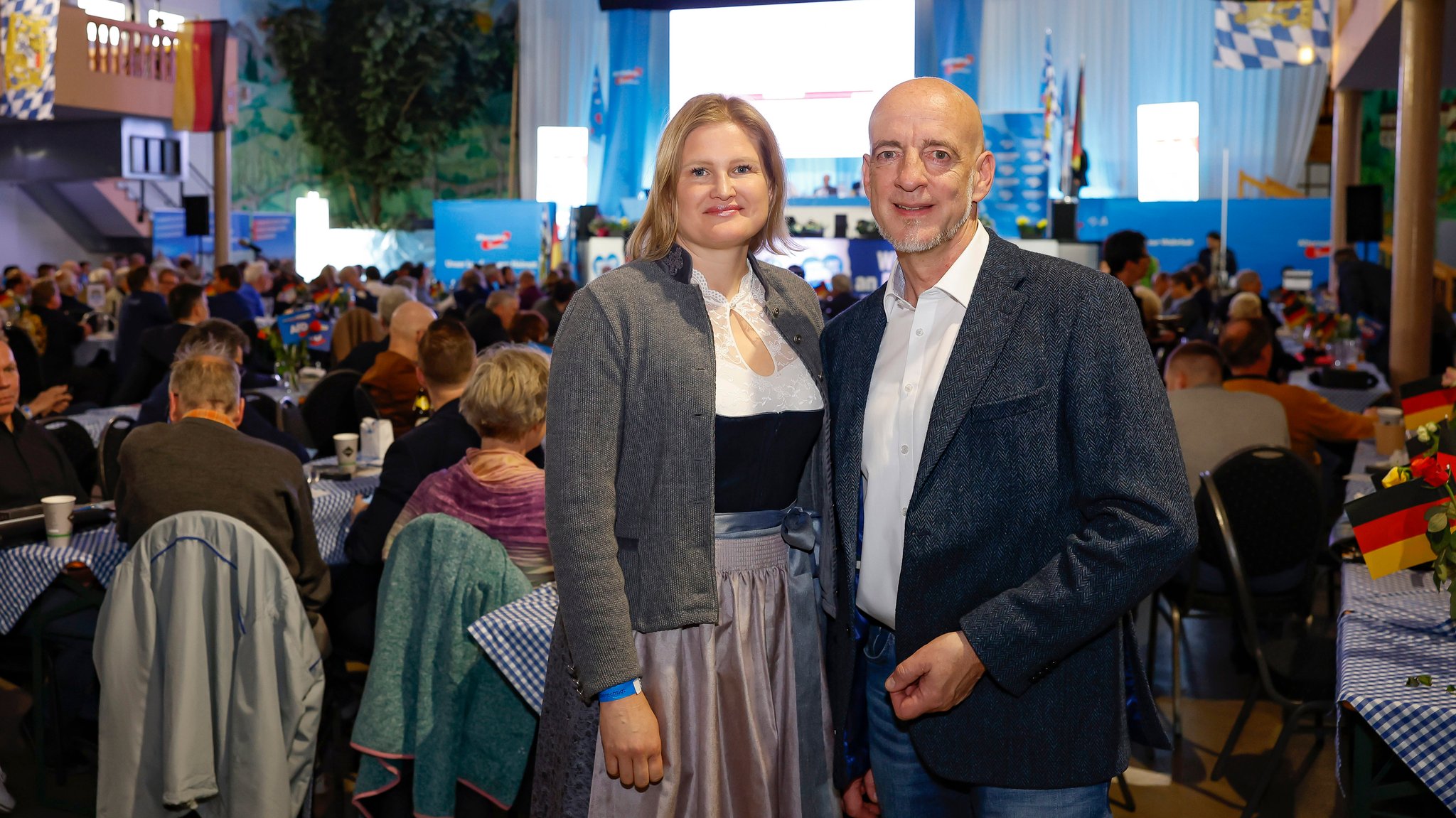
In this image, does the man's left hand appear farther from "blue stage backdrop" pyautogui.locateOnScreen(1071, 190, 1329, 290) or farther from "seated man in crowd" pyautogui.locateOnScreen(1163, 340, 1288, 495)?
"blue stage backdrop" pyautogui.locateOnScreen(1071, 190, 1329, 290)

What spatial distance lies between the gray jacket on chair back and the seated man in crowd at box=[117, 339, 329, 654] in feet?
5.54

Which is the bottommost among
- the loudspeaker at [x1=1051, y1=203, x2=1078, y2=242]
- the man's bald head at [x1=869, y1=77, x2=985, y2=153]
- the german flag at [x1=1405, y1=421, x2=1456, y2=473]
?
the german flag at [x1=1405, y1=421, x2=1456, y2=473]

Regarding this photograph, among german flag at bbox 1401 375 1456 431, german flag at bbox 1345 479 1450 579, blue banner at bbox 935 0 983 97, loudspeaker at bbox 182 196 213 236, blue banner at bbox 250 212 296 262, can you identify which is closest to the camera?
german flag at bbox 1345 479 1450 579

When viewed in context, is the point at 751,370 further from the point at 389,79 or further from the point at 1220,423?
the point at 389,79

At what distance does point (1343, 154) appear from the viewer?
503 inches

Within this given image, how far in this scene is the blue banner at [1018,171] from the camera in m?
16.1

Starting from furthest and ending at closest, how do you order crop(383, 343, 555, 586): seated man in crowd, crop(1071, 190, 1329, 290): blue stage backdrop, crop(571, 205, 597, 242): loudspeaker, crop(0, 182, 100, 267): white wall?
1. crop(0, 182, 100, 267): white wall
2. crop(571, 205, 597, 242): loudspeaker
3. crop(1071, 190, 1329, 290): blue stage backdrop
4. crop(383, 343, 555, 586): seated man in crowd

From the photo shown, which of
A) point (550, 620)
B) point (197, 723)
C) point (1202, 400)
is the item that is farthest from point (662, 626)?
point (1202, 400)

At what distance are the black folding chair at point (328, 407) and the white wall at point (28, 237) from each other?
16.8 metres

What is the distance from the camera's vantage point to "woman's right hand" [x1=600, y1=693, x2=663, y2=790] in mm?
1632

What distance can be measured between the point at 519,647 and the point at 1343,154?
12.7 metres

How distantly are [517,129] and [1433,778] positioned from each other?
71.1 feet

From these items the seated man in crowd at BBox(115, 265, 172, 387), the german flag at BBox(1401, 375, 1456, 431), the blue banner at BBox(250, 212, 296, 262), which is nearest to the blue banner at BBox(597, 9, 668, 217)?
the blue banner at BBox(250, 212, 296, 262)

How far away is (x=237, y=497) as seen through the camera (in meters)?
3.07
